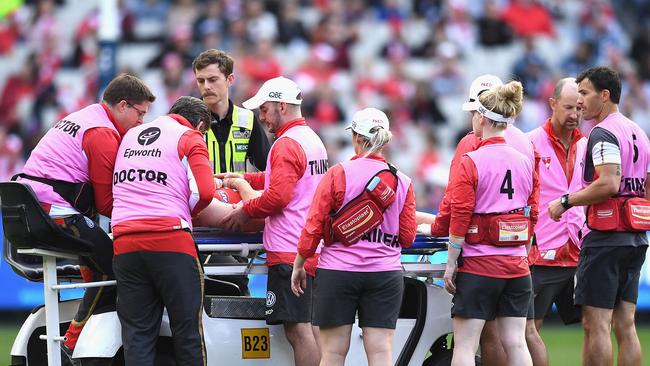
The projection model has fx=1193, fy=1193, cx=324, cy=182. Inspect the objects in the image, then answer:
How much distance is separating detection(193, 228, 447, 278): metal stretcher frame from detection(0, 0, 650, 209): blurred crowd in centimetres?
846

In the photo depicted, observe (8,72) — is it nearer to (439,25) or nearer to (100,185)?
(439,25)

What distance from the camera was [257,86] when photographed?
1717cm

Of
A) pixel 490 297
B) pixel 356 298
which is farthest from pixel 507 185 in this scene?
Result: pixel 356 298

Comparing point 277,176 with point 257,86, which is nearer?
point 277,176

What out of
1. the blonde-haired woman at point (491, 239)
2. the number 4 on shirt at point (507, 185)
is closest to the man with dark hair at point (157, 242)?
the blonde-haired woman at point (491, 239)

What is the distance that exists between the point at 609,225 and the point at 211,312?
2.85 m

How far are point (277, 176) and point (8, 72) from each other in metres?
11.5

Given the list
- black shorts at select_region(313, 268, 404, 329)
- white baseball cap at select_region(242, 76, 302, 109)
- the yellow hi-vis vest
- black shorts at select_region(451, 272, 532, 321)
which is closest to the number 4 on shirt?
black shorts at select_region(451, 272, 532, 321)

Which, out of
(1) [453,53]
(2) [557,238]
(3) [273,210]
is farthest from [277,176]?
(1) [453,53]

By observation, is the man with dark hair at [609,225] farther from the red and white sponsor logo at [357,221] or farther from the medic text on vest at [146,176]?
the medic text on vest at [146,176]

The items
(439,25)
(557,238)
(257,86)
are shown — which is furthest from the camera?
(439,25)

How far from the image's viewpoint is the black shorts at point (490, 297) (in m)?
7.53

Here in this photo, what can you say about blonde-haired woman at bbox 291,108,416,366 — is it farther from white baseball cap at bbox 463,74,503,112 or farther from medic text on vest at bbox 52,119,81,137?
medic text on vest at bbox 52,119,81,137

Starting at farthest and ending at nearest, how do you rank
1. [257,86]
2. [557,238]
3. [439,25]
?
[439,25], [257,86], [557,238]
